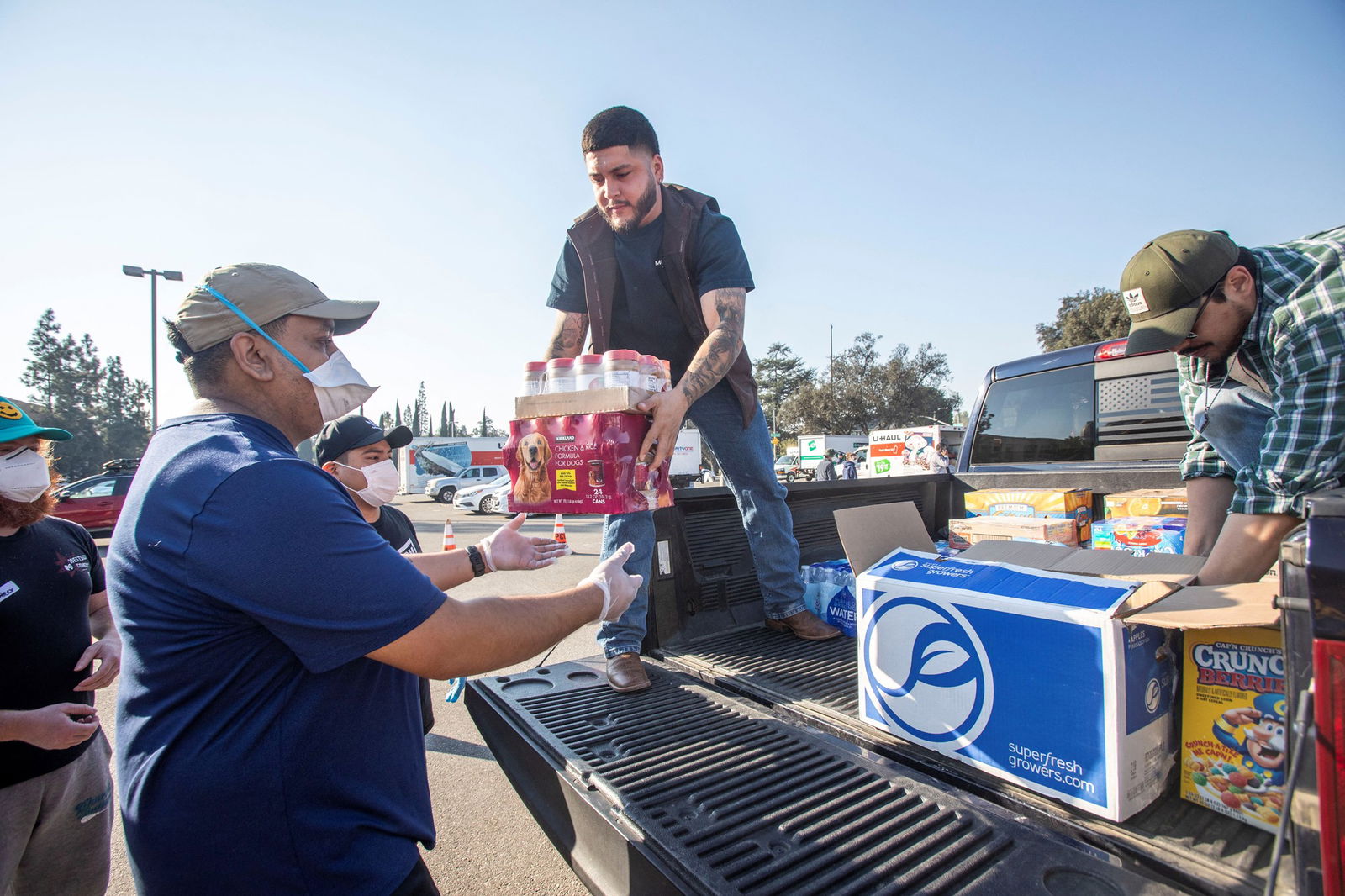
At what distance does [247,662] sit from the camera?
46.9 inches

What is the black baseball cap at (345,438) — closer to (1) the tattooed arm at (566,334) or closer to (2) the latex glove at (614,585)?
(1) the tattooed arm at (566,334)

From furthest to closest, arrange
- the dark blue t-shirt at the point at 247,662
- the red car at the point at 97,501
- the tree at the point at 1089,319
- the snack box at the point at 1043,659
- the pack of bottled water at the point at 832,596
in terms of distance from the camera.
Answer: the tree at the point at 1089,319
the red car at the point at 97,501
the pack of bottled water at the point at 832,596
the snack box at the point at 1043,659
the dark blue t-shirt at the point at 247,662

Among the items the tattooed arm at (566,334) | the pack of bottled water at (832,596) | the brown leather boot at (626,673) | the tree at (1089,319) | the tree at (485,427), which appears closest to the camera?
the brown leather boot at (626,673)

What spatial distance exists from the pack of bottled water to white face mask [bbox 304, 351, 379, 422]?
7.02 feet

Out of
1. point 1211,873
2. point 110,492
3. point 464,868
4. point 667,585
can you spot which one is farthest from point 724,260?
point 110,492

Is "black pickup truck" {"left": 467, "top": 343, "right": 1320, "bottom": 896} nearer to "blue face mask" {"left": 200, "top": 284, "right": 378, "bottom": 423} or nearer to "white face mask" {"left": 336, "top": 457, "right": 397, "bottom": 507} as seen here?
"blue face mask" {"left": 200, "top": 284, "right": 378, "bottom": 423}

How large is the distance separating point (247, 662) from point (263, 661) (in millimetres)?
25

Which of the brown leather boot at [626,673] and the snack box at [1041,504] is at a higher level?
the snack box at [1041,504]

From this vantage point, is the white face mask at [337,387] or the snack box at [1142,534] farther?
the snack box at [1142,534]

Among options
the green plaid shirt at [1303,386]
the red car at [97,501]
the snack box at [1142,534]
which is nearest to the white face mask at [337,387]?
the green plaid shirt at [1303,386]

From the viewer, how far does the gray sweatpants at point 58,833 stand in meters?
1.91

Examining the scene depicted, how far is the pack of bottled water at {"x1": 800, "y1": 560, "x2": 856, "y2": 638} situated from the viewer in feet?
9.69

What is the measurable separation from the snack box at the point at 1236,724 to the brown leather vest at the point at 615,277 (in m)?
1.86

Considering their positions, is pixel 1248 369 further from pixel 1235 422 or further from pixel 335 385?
pixel 335 385
